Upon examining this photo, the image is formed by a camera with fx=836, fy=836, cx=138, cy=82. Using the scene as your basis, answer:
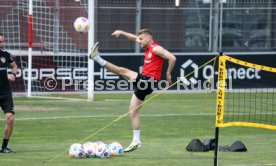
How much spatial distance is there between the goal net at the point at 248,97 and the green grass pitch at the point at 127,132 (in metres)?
0.63

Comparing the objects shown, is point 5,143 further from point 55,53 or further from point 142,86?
point 55,53

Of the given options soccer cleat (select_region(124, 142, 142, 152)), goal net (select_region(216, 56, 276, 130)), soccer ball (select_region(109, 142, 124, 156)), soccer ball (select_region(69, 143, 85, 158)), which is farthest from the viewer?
goal net (select_region(216, 56, 276, 130))

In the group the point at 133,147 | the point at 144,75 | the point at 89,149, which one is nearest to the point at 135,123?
the point at 133,147

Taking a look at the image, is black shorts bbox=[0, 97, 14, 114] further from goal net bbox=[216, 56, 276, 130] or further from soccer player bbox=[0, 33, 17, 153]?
goal net bbox=[216, 56, 276, 130]

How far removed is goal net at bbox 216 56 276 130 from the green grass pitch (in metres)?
0.63

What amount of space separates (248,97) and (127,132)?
10271 mm

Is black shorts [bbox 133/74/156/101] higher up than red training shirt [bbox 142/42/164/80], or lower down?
lower down

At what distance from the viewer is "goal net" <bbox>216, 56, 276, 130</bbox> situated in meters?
21.6

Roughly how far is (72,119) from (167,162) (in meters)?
7.28

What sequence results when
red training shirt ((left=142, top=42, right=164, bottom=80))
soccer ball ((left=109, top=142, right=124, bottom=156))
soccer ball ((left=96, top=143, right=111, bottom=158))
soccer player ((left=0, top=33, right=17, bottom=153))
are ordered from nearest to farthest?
soccer ball ((left=96, top=143, right=111, bottom=158)) → soccer ball ((left=109, top=142, right=124, bottom=156)) → soccer player ((left=0, top=33, right=17, bottom=153)) → red training shirt ((left=142, top=42, right=164, bottom=80))

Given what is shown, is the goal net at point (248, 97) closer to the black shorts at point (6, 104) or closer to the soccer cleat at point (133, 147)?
the soccer cleat at point (133, 147)

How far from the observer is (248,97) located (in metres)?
28.2

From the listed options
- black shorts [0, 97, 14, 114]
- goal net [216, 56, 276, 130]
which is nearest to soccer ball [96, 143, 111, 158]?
black shorts [0, 97, 14, 114]

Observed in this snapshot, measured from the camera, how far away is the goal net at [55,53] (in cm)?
2730
